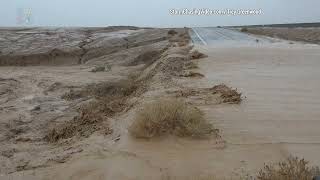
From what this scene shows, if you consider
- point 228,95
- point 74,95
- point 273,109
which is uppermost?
point 228,95

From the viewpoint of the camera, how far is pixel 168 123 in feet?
24.7

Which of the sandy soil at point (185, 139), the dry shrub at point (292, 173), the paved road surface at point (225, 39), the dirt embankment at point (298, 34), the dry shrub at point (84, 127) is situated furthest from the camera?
the dirt embankment at point (298, 34)

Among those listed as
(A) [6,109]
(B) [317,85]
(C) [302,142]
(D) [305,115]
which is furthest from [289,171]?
(A) [6,109]

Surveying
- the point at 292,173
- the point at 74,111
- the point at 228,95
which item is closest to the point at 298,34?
the point at 74,111

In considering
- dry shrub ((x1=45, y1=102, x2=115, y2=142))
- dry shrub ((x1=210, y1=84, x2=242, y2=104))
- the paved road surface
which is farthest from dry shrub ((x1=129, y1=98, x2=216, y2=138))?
the paved road surface

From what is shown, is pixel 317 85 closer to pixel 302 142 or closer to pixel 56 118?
pixel 302 142

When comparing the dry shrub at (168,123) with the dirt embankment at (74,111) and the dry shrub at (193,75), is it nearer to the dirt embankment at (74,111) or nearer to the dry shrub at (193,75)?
the dirt embankment at (74,111)

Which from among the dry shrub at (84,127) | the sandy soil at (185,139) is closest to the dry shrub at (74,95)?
the sandy soil at (185,139)

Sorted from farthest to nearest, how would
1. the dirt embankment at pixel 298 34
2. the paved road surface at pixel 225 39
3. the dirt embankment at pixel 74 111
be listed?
the dirt embankment at pixel 298 34, the paved road surface at pixel 225 39, the dirt embankment at pixel 74 111

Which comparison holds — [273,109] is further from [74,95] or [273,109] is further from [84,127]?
[74,95]

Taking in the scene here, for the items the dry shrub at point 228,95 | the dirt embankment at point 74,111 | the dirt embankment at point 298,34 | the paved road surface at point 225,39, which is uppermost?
the dirt embankment at point 298,34

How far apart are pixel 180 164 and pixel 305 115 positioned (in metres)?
3.37

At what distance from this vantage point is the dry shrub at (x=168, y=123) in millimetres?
7473

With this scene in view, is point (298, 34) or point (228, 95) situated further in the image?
point (298, 34)
